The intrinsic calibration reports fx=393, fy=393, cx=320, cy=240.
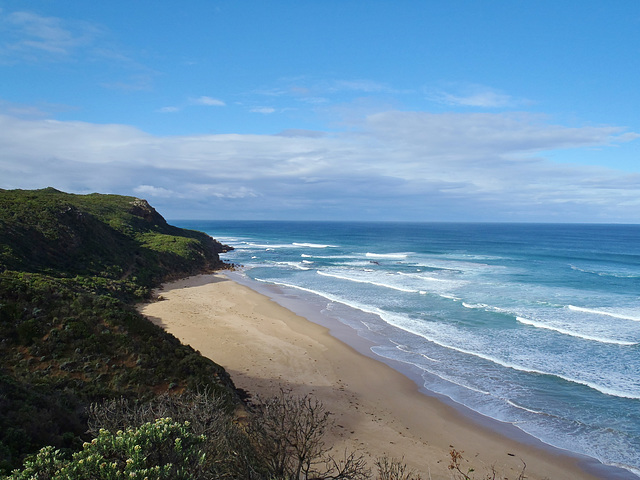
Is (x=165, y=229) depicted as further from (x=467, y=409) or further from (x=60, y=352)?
(x=467, y=409)

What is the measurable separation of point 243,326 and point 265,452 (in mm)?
17142

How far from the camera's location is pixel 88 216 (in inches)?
1494

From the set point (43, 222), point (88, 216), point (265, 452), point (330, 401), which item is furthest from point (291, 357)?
point (88, 216)

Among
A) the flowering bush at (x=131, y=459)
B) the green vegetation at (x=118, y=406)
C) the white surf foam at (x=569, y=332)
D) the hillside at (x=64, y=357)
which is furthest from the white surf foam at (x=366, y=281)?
the flowering bush at (x=131, y=459)

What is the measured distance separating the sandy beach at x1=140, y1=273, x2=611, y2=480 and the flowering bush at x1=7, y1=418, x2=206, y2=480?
220 inches

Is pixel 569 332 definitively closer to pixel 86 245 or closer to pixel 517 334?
pixel 517 334

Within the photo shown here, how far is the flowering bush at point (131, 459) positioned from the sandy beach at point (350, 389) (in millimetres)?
5581

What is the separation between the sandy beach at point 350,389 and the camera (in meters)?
11.4

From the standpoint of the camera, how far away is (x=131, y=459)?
496 cm

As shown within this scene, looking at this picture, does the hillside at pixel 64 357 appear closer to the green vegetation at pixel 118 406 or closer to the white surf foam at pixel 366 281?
the green vegetation at pixel 118 406

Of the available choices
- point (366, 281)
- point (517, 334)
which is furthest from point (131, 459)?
point (366, 281)

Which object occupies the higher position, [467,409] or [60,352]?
[60,352]

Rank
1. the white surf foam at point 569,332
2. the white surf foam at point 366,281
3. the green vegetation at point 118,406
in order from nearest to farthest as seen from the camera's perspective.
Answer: the green vegetation at point 118,406 → the white surf foam at point 569,332 → the white surf foam at point 366,281

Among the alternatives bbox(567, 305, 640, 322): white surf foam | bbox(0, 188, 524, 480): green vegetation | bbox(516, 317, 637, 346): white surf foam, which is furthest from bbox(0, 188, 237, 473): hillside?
bbox(567, 305, 640, 322): white surf foam
